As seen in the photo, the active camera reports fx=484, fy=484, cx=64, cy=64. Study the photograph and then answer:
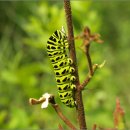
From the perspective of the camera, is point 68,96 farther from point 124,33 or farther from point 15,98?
point 124,33

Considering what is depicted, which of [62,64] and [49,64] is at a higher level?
[62,64]

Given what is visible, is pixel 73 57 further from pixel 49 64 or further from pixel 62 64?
pixel 49 64

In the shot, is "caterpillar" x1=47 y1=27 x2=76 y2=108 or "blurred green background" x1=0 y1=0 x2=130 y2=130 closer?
"caterpillar" x1=47 y1=27 x2=76 y2=108

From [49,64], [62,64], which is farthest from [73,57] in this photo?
[49,64]

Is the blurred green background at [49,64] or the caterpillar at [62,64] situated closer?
the caterpillar at [62,64]

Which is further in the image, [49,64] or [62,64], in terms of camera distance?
[49,64]

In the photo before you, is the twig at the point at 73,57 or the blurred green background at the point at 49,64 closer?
the twig at the point at 73,57

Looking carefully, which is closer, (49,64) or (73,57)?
(73,57)

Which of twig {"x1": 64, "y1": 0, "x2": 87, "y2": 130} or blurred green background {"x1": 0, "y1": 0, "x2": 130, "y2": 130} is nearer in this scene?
twig {"x1": 64, "y1": 0, "x2": 87, "y2": 130}
